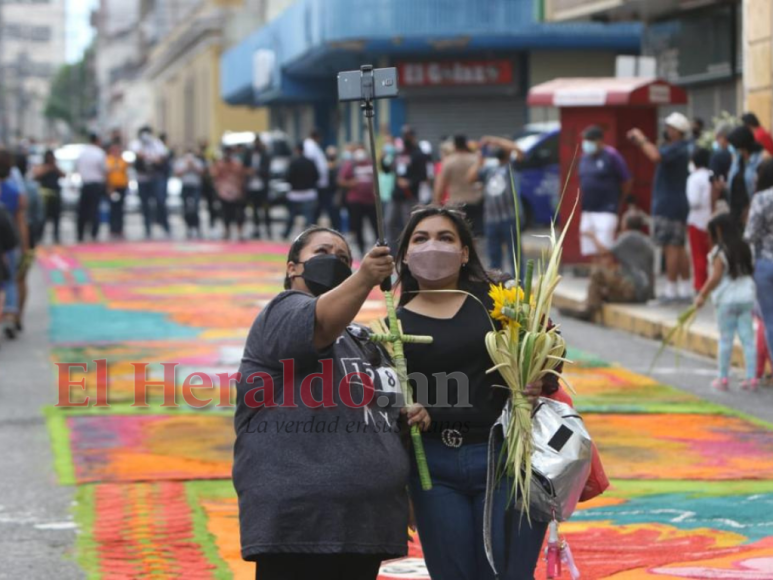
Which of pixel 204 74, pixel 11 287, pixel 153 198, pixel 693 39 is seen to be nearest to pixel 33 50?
pixel 204 74

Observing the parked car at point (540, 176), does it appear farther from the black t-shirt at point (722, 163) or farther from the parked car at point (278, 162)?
the black t-shirt at point (722, 163)

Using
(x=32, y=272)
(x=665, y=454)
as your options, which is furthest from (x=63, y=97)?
(x=665, y=454)

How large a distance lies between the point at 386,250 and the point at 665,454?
5.28 m

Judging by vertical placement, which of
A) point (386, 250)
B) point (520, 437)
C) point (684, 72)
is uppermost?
point (684, 72)

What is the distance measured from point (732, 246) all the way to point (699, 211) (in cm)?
480

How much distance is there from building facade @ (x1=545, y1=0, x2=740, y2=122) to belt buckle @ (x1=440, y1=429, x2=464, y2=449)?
60.8 feet

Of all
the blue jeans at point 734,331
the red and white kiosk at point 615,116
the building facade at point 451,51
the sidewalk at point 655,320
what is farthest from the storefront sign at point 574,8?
the blue jeans at point 734,331

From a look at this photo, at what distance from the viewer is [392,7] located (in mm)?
36031

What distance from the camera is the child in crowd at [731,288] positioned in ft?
38.7

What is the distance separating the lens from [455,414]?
17.6 ft

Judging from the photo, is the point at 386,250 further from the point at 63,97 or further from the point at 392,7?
the point at 63,97

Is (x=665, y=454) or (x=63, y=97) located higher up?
(x=63, y=97)

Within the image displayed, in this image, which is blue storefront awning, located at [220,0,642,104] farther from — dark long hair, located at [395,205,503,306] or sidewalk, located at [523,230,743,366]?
dark long hair, located at [395,205,503,306]

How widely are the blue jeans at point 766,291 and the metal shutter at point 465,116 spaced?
90.2 ft
